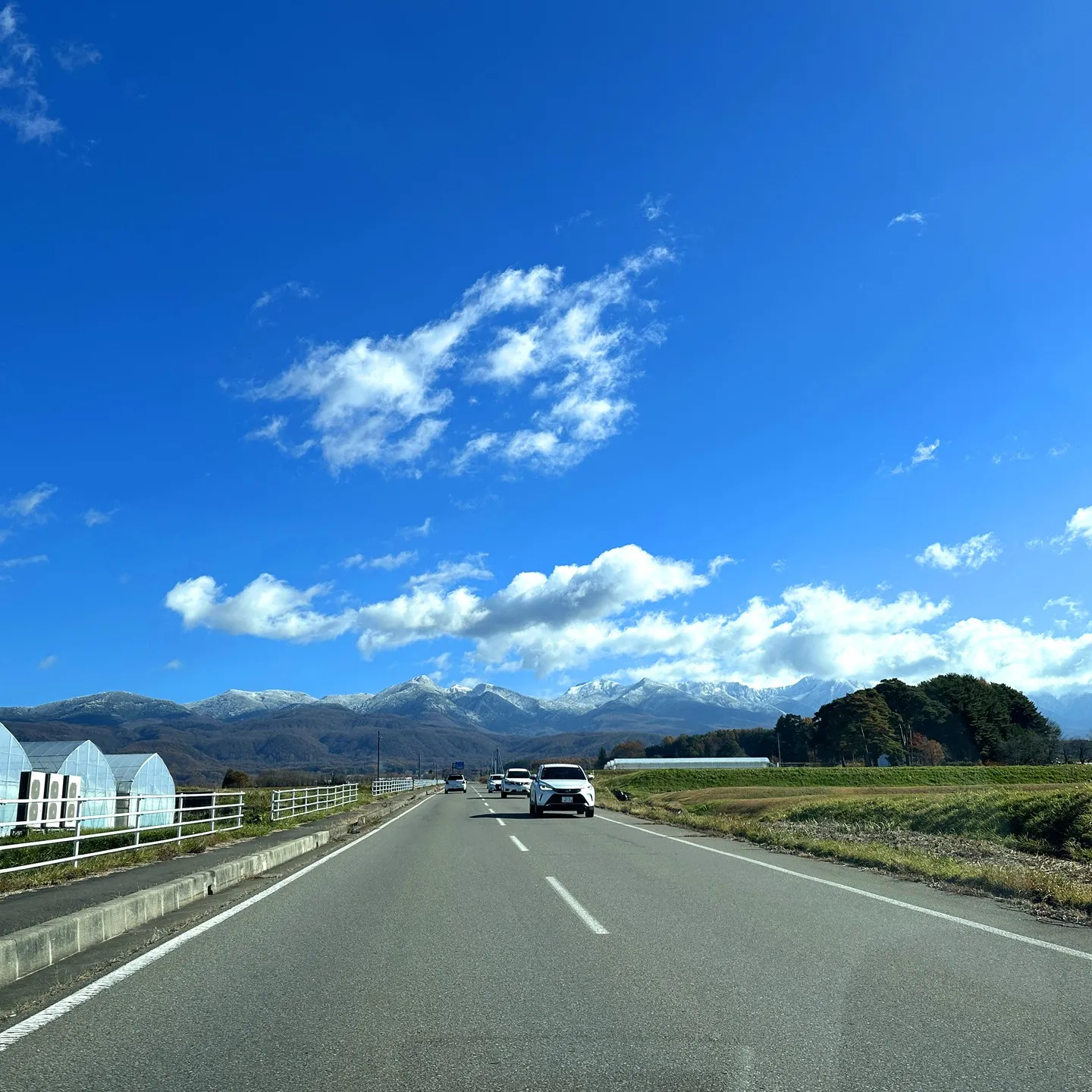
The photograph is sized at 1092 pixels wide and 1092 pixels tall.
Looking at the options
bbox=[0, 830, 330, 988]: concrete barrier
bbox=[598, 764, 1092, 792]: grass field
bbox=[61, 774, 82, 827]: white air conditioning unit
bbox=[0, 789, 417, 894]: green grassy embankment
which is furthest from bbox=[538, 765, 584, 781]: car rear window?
bbox=[598, 764, 1092, 792]: grass field

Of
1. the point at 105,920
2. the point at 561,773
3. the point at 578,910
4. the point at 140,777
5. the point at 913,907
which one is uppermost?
the point at 140,777

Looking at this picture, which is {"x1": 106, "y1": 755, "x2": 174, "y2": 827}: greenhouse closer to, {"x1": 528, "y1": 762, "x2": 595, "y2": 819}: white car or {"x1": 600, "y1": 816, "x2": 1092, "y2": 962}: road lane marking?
{"x1": 528, "y1": 762, "x2": 595, "y2": 819}: white car

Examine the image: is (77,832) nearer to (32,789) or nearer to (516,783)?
(32,789)

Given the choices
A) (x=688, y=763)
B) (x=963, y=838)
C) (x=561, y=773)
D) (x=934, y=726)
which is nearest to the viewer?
(x=963, y=838)

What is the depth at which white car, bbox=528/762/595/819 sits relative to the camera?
94.0 feet

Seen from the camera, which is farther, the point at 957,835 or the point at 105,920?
the point at 957,835

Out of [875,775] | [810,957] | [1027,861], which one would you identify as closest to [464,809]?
[1027,861]

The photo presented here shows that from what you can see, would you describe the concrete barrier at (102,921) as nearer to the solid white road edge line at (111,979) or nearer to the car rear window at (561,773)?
the solid white road edge line at (111,979)

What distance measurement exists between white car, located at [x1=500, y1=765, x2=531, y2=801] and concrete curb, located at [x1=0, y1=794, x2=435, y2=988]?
41.5m

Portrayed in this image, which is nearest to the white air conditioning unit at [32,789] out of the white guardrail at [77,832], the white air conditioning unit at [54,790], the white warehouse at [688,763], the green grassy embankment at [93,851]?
the white guardrail at [77,832]

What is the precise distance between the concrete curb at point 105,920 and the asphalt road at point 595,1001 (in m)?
0.84

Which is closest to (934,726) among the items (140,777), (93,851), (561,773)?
A: (561,773)

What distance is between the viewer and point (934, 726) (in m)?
121

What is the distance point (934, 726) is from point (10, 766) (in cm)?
11860
